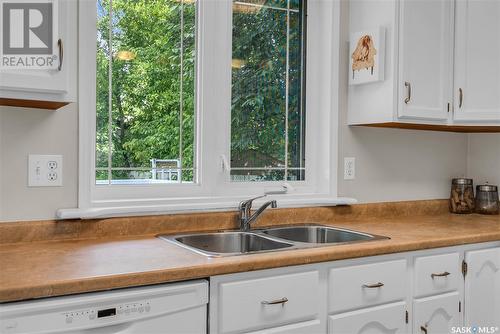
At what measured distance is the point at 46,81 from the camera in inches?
56.4

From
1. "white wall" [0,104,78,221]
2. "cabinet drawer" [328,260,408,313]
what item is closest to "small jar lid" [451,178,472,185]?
"cabinet drawer" [328,260,408,313]

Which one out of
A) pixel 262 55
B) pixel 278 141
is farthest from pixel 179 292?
pixel 262 55

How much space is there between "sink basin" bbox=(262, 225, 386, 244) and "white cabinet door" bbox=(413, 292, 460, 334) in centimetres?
39

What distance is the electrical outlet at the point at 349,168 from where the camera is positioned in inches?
96.5

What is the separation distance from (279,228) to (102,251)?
Answer: 83 cm

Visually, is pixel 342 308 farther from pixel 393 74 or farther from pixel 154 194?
pixel 393 74

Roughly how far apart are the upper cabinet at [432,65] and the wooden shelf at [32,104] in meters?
1.41

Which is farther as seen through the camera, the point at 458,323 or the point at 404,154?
the point at 404,154

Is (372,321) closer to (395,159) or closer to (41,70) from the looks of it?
(395,159)

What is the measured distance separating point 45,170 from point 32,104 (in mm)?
255

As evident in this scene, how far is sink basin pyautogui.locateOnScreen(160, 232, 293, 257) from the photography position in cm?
192

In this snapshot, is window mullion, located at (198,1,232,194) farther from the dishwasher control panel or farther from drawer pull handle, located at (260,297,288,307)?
the dishwasher control panel

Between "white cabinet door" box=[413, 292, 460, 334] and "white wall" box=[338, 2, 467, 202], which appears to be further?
"white wall" box=[338, 2, 467, 202]

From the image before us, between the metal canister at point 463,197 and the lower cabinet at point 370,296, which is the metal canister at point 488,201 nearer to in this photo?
the metal canister at point 463,197
